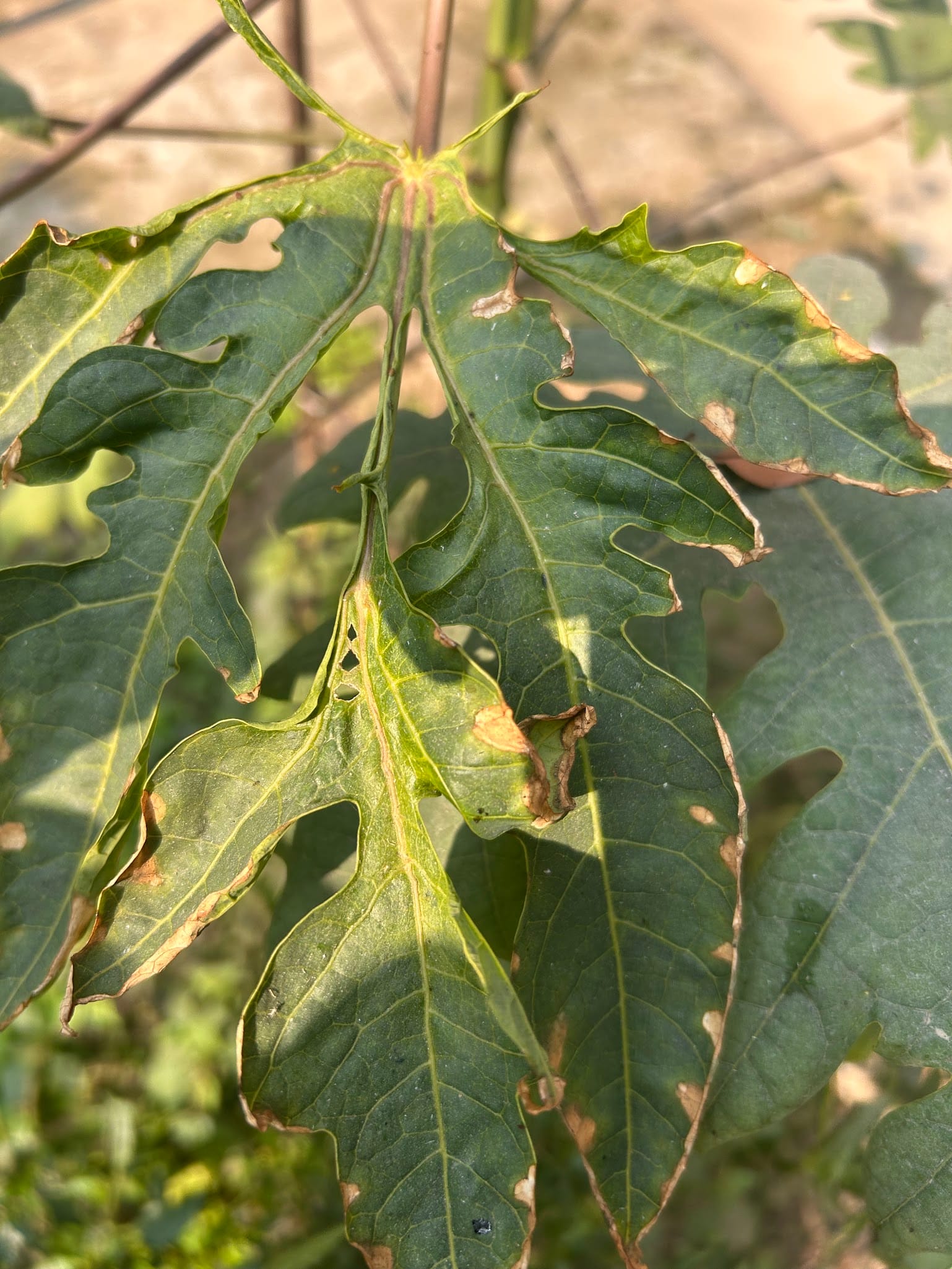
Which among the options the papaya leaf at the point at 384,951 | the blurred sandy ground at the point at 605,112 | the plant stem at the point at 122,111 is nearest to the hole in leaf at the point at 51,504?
the plant stem at the point at 122,111

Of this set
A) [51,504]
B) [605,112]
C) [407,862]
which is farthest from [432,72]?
[605,112]

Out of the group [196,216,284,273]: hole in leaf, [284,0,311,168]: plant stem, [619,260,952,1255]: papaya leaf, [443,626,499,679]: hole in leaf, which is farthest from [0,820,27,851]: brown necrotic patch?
[196,216,284,273]: hole in leaf

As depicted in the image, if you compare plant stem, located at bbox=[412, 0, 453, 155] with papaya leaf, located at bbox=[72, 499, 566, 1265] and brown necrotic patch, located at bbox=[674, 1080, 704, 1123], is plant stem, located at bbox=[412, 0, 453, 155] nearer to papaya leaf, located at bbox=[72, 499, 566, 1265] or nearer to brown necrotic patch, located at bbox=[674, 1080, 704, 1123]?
papaya leaf, located at bbox=[72, 499, 566, 1265]

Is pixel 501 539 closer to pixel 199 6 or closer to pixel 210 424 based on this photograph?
pixel 210 424

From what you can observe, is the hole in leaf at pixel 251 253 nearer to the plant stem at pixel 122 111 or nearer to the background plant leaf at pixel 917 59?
the plant stem at pixel 122 111

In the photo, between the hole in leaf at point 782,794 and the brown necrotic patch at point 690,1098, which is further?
the hole in leaf at point 782,794

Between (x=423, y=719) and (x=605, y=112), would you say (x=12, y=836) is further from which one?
(x=605, y=112)

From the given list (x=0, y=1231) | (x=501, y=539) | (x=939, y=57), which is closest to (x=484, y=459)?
(x=501, y=539)
